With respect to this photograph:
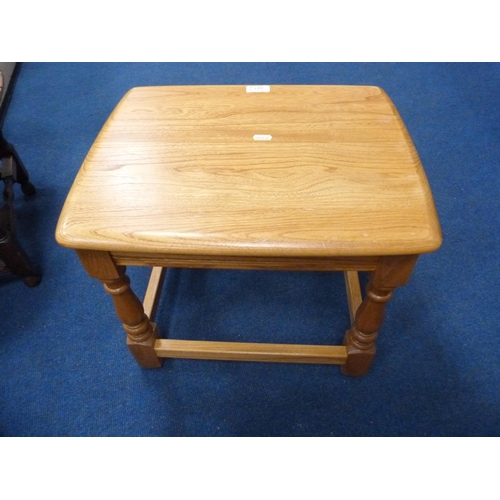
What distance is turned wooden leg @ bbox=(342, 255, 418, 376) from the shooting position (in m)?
0.66

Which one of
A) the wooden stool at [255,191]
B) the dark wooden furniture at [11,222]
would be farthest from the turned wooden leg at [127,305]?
the dark wooden furniture at [11,222]

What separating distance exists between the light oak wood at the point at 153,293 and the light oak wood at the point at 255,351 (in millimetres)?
98

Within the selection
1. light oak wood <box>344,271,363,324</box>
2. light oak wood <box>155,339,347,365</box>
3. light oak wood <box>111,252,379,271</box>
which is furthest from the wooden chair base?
light oak wood <box>111,252,379,271</box>

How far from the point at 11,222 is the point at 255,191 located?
34.3 inches

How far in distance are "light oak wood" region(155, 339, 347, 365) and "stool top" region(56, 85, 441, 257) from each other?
400 millimetres

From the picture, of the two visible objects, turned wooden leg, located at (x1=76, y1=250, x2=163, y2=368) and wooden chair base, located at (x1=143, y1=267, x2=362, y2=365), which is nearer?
turned wooden leg, located at (x1=76, y1=250, x2=163, y2=368)

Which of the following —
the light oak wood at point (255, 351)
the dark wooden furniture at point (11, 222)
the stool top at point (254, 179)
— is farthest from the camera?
the dark wooden furniture at point (11, 222)

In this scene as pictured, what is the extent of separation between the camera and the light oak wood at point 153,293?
1.01m

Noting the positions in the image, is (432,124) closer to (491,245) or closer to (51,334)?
(491,245)

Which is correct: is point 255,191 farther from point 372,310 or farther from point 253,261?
point 372,310

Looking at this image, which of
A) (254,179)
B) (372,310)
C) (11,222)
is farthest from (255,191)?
(11,222)

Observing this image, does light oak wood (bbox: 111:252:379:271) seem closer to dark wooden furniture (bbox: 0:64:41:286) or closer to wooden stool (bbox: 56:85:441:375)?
wooden stool (bbox: 56:85:441:375)

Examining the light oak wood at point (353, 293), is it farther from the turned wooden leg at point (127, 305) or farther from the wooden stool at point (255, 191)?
the turned wooden leg at point (127, 305)

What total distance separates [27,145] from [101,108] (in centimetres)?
39
